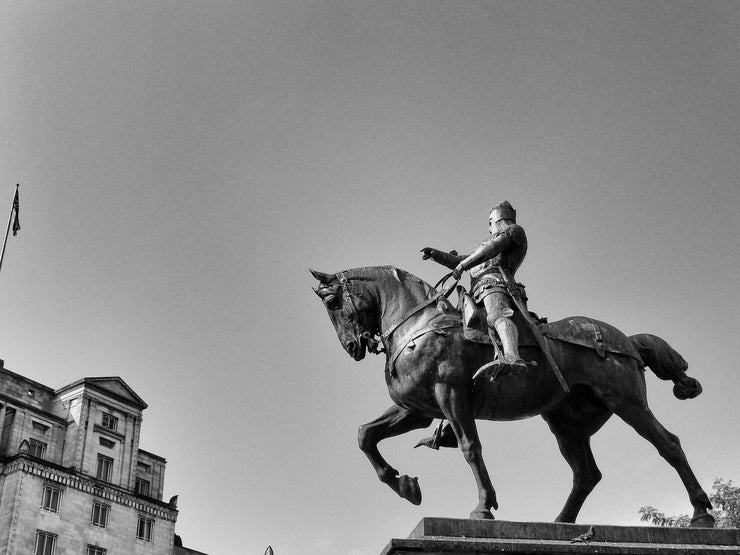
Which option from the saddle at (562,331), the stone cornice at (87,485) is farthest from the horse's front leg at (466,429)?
the stone cornice at (87,485)

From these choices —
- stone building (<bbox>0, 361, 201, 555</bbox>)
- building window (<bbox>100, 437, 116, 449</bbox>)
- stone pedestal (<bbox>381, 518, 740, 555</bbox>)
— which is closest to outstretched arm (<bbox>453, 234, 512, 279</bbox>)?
stone pedestal (<bbox>381, 518, 740, 555</bbox>)

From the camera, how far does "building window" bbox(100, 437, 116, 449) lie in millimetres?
63206

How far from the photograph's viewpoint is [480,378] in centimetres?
1093

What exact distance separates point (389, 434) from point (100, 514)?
179 feet

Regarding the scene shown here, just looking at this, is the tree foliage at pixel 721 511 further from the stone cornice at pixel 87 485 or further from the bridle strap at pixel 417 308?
the stone cornice at pixel 87 485

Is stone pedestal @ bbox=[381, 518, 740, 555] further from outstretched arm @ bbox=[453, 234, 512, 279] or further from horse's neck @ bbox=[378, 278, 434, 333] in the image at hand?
outstretched arm @ bbox=[453, 234, 512, 279]

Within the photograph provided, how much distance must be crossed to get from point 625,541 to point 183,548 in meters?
64.3

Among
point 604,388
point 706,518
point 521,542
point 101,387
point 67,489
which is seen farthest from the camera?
point 101,387

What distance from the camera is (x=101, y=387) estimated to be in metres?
64.6

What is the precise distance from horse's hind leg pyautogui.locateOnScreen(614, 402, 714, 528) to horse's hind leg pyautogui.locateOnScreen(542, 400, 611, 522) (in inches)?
17.5

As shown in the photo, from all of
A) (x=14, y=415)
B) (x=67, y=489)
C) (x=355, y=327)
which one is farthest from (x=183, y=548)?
(x=355, y=327)

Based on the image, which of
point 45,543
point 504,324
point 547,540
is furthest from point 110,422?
point 547,540

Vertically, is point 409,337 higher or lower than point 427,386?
higher

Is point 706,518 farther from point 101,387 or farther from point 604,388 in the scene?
point 101,387
